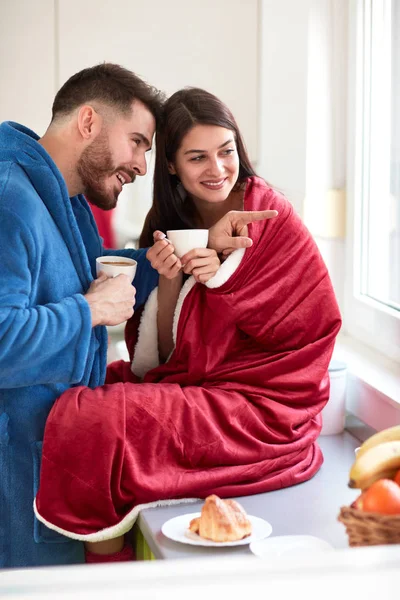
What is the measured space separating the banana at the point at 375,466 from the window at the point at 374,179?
37.0 inches

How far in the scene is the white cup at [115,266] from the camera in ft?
4.98

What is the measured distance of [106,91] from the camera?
1612 mm

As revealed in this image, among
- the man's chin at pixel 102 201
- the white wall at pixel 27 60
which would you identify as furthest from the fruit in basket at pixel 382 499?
the white wall at pixel 27 60

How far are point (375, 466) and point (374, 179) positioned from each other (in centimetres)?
128

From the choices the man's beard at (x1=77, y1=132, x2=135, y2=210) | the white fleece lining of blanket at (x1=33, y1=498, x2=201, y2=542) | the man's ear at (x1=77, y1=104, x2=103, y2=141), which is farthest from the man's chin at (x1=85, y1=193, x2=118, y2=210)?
the white fleece lining of blanket at (x1=33, y1=498, x2=201, y2=542)

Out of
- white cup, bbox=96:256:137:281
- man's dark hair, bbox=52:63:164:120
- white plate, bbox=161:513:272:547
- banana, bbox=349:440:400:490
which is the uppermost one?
man's dark hair, bbox=52:63:164:120

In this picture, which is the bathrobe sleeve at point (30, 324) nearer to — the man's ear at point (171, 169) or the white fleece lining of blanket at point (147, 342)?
the white fleece lining of blanket at point (147, 342)

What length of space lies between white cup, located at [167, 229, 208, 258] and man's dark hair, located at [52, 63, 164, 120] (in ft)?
0.91

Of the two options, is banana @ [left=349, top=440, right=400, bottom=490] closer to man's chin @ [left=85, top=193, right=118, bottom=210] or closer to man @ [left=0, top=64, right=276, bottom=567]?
man @ [left=0, top=64, right=276, bottom=567]

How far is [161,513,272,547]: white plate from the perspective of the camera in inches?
49.6

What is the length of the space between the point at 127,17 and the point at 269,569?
Answer: 236cm

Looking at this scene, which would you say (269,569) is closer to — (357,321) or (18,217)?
(18,217)

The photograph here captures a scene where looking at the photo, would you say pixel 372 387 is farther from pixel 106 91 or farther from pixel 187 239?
pixel 106 91

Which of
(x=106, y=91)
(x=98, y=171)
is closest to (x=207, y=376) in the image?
(x=98, y=171)
